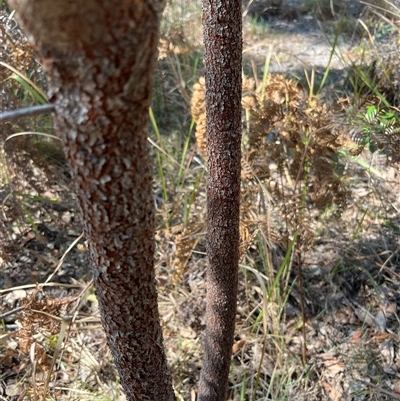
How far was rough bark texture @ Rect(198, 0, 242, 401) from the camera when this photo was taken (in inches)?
37.0

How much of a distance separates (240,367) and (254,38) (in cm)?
290

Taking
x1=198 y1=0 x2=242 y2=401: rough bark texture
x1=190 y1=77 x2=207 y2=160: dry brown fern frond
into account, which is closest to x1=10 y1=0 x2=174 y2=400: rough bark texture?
x1=198 y1=0 x2=242 y2=401: rough bark texture

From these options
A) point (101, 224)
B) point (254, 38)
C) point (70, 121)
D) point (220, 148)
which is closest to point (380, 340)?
point (220, 148)

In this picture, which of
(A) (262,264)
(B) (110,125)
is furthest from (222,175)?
(A) (262,264)

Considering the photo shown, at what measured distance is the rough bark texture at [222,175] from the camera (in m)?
0.94

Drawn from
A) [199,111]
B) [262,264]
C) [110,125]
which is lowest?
[262,264]

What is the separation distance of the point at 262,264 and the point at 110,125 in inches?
66.2

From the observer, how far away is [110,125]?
0.51 metres

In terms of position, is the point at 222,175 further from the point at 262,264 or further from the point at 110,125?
the point at 262,264

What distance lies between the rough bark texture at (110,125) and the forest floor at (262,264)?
62cm

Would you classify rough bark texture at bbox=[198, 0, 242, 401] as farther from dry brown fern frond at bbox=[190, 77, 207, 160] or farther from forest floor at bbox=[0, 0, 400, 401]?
dry brown fern frond at bbox=[190, 77, 207, 160]

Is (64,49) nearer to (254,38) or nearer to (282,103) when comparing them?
(282,103)

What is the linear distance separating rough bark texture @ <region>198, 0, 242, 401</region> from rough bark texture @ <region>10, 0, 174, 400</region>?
0.42m

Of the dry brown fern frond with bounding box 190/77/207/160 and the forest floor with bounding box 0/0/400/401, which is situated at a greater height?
the dry brown fern frond with bounding box 190/77/207/160
